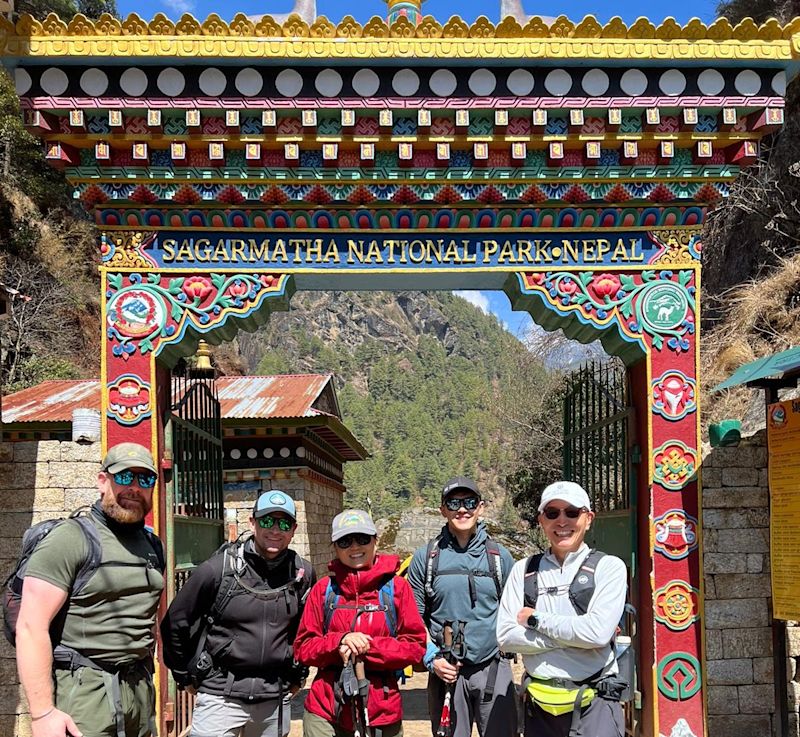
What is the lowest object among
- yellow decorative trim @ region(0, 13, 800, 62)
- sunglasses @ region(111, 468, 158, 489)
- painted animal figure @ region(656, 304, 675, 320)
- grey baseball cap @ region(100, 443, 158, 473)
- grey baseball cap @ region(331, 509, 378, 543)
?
grey baseball cap @ region(331, 509, 378, 543)

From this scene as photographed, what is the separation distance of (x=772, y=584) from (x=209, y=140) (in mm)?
5006

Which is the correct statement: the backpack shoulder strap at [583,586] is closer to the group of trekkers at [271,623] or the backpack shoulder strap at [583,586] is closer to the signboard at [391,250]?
the group of trekkers at [271,623]

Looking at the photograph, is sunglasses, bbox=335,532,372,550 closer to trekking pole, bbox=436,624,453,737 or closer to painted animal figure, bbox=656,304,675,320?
trekking pole, bbox=436,624,453,737

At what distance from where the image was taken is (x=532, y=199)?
252 inches

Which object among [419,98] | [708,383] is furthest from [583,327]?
[708,383]

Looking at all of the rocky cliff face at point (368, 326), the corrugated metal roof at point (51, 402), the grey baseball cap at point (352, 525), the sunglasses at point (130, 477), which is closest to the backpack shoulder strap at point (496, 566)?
the grey baseball cap at point (352, 525)

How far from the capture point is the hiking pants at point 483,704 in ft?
15.2

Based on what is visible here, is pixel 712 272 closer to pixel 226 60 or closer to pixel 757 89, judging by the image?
pixel 757 89

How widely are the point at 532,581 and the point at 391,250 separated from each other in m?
3.19

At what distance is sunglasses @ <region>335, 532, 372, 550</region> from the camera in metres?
4.03

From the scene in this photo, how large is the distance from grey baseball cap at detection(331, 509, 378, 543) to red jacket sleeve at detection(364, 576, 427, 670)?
0.30 meters

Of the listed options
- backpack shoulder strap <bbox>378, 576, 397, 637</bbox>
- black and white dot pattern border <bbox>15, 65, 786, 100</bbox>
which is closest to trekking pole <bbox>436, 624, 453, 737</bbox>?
backpack shoulder strap <bbox>378, 576, 397, 637</bbox>

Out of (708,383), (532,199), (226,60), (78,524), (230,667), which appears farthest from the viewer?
(708,383)

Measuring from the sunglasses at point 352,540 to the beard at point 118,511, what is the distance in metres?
0.91
